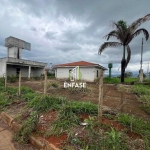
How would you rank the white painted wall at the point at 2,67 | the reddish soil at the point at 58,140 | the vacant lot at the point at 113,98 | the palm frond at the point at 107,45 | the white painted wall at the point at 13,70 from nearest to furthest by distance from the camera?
the reddish soil at the point at 58,140, the vacant lot at the point at 113,98, the palm frond at the point at 107,45, the white painted wall at the point at 2,67, the white painted wall at the point at 13,70

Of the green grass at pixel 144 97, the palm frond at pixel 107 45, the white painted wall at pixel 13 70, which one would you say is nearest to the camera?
the green grass at pixel 144 97

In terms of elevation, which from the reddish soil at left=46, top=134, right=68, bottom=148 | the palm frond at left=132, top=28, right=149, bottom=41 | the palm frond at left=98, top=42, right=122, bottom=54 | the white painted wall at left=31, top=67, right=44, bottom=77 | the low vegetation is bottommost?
the reddish soil at left=46, top=134, right=68, bottom=148

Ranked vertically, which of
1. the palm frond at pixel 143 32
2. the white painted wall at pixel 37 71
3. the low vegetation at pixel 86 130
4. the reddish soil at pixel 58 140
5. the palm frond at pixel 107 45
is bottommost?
the reddish soil at pixel 58 140

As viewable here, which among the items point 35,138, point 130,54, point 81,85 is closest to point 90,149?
point 35,138

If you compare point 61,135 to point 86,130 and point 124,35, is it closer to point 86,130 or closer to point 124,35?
point 86,130

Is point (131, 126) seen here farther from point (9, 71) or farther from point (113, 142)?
point (9, 71)

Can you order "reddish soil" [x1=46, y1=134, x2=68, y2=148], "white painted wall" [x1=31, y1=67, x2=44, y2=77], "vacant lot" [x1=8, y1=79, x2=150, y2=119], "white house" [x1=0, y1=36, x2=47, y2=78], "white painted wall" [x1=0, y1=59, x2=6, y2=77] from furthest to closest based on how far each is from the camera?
"white painted wall" [x1=31, y1=67, x2=44, y2=77] < "white house" [x1=0, y1=36, x2=47, y2=78] < "white painted wall" [x1=0, y1=59, x2=6, y2=77] < "vacant lot" [x1=8, y1=79, x2=150, y2=119] < "reddish soil" [x1=46, y1=134, x2=68, y2=148]

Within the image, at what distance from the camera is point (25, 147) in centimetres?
228

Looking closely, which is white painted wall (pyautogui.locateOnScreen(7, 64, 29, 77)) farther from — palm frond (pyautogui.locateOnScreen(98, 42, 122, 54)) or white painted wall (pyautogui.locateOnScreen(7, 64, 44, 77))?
palm frond (pyautogui.locateOnScreen(98, 42, 122, 54))

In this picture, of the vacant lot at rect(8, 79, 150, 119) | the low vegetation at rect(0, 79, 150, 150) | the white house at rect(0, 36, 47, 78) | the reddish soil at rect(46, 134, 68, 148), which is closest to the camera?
the low vegetation at rect(0, 79, 150, 150)

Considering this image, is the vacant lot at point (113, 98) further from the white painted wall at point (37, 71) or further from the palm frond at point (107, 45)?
the white painted wall at point (37, 71)

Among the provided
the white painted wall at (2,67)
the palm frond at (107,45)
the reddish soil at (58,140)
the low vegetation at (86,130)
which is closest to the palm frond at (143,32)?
the palm frond at (107,45)

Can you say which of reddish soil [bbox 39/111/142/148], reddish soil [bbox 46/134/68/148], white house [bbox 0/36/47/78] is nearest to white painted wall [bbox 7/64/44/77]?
white house [bbox 0/36/47/78]

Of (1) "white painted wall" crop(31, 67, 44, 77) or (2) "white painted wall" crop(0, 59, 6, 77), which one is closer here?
(2) "white painted wall" crop(0, 59, 6, 77)
